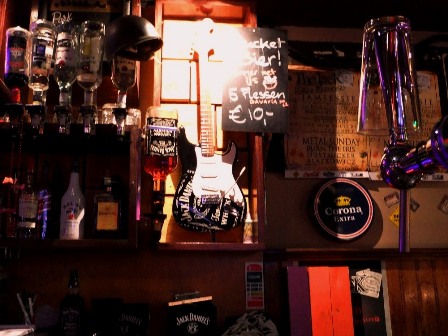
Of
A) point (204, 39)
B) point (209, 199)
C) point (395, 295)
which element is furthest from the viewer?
point (395, 295)

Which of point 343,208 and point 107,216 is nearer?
point 107,216

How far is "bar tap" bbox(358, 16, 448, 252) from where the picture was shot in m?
0.97

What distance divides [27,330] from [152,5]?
1.83 m

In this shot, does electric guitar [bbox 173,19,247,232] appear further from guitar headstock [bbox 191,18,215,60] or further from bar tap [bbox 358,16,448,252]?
bar tap [bbox 358,16,448,252]

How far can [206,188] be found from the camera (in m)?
2.39

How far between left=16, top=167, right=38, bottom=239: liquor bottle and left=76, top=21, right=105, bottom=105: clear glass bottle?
534 millimetres

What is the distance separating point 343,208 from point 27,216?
68.5 inches

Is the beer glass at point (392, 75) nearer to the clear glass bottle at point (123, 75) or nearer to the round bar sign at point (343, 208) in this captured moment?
the clear glass bottle at point (123, 75)

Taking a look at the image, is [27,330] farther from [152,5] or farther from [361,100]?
[152,5]

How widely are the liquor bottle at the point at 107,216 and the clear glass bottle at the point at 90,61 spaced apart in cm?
50

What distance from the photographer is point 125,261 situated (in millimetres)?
2400

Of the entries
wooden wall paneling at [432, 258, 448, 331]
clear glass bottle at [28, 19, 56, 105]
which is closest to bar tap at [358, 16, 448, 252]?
clear glass bottle at [28, 19, 56, 105]

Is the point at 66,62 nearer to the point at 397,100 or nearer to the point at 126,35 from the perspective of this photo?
the point at 126,35

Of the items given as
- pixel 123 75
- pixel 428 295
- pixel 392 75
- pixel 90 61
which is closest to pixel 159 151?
pixel 123 75
